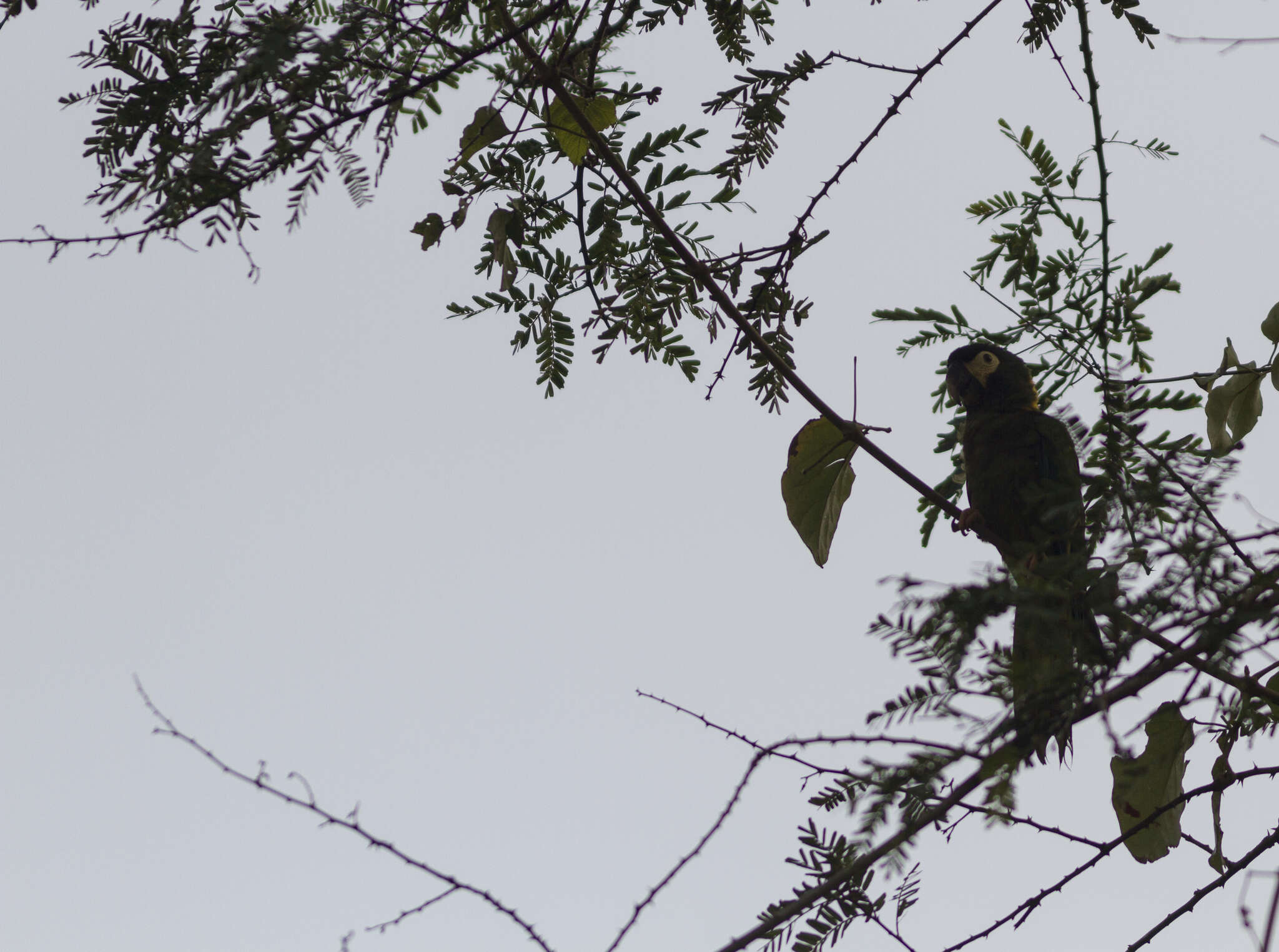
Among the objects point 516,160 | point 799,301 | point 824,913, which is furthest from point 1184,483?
point 516,160

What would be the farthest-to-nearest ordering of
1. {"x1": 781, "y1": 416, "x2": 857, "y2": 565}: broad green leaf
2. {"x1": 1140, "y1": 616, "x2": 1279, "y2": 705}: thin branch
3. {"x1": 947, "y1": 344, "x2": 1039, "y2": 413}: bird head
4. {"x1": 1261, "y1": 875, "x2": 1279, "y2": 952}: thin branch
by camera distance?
{"x1": 947, "y1": 344, "x2": 1039, "y2": 413}: bird head → {"x1": 781, "y1": 416, "x2": 857, "y2": 565}: broad green leaf → {"x1": 1140, "y1": 616, "x2": 1279, "y2": 705}: thin branch → {"x1": 1261, "y1": 875, "x2": 1279, "y2": 952}: thin branch

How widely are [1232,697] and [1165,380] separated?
56 centimetres

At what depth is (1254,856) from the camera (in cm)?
181

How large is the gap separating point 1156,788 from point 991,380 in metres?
2.43

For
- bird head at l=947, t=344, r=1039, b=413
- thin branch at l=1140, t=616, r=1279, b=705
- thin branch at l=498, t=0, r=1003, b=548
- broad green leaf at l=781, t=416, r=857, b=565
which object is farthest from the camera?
bird head at l=947, t=344, r=1039, b=413

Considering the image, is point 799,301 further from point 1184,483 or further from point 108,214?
point 108,214

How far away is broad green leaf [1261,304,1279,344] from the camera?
1.98 m

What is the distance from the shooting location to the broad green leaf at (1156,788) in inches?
77.4

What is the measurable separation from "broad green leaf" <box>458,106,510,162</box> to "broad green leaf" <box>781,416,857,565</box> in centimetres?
98

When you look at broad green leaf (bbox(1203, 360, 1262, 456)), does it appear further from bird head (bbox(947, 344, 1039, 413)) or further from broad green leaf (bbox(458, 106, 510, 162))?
bird head (bbox(947, 344, 1039, 413))

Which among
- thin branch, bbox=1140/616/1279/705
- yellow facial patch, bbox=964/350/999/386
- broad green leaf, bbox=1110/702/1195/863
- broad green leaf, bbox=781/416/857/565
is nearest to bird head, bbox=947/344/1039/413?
yellow facial patch, bbox=964/350/999/386

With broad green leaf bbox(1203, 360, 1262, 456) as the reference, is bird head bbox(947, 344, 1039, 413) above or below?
above

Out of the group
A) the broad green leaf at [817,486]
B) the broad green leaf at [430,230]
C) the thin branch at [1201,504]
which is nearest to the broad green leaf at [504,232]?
the broad green leaf at [430,230]

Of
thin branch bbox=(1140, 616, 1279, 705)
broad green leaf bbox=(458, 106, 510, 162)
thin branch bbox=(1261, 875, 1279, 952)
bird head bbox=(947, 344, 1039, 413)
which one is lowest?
thin branch bbox=(1261, 875, 1279, 952)
